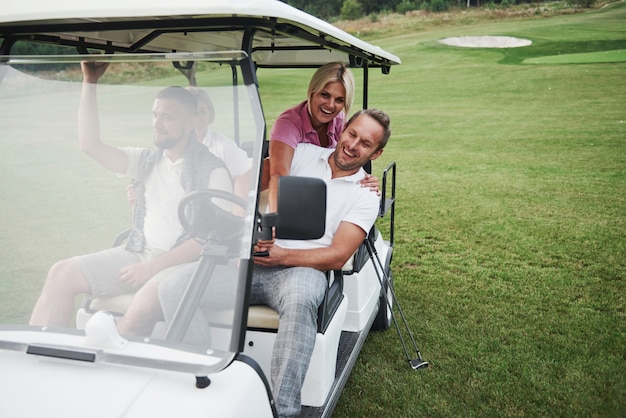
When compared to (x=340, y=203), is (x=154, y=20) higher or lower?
higher

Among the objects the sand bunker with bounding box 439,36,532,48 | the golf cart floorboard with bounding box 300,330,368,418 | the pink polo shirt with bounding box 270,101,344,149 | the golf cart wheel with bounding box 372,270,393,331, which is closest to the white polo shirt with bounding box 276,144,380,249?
the pink polo shirt with bounding box 270,101,344,149

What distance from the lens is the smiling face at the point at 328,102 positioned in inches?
128

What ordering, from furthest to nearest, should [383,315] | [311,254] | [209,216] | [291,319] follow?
[383,315] < [311,254] < [291,319] < [209,216]

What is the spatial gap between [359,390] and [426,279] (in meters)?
1.93

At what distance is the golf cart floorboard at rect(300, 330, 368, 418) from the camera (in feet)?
7.77

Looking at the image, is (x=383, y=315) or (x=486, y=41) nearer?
(x=383, y=315)

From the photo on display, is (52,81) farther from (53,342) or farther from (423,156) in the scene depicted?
(423,156)

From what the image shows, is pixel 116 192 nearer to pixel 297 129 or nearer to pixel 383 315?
pixel 297 129

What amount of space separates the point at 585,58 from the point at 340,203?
2256 centimetres

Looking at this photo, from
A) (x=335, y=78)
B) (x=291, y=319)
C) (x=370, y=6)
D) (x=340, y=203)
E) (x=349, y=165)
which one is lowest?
(x=291, y=319)

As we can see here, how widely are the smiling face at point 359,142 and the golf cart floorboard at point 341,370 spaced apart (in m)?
0.87

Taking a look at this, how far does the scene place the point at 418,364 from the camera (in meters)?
3.42

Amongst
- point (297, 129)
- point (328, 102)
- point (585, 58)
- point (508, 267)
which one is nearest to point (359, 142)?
point (328, 102)

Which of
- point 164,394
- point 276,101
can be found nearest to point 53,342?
point 164,394
